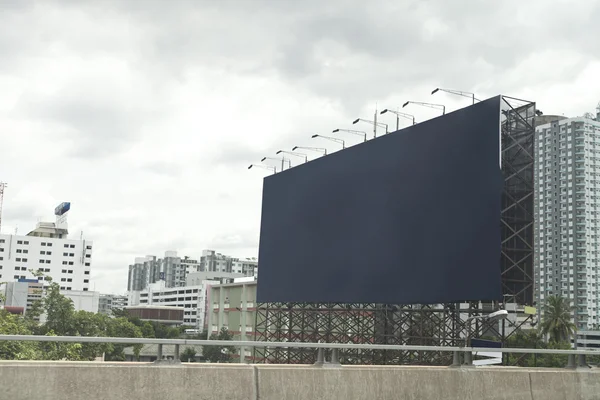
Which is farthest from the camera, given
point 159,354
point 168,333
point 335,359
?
point 168,333

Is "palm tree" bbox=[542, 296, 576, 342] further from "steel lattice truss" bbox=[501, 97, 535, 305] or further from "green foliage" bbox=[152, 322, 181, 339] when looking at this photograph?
"green foliage" bbox=[152, 322, 181, 339]

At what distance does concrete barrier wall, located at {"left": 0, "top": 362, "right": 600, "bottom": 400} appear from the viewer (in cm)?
660

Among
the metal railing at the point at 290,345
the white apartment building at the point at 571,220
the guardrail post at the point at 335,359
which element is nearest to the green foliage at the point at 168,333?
the white apartment building at the point at 571,220

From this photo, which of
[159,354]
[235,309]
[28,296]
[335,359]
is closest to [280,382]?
[335,359]

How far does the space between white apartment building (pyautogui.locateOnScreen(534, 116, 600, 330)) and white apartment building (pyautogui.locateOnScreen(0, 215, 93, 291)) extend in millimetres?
98428

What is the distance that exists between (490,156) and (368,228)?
813cm

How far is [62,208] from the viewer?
159125mm

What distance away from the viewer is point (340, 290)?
36.0 meters

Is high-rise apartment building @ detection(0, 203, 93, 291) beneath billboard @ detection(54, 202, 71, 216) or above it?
beneath

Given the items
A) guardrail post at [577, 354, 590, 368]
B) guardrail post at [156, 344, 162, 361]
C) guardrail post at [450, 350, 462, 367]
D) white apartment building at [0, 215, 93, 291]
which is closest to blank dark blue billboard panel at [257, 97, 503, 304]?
guardrail post at [577, 354, 590, 368]

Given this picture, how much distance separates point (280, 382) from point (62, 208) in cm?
16026

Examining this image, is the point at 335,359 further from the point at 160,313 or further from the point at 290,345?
the point at 160,313

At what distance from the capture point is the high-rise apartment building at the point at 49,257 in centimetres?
15125

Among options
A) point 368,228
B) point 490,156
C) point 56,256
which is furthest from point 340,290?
point 56,256
